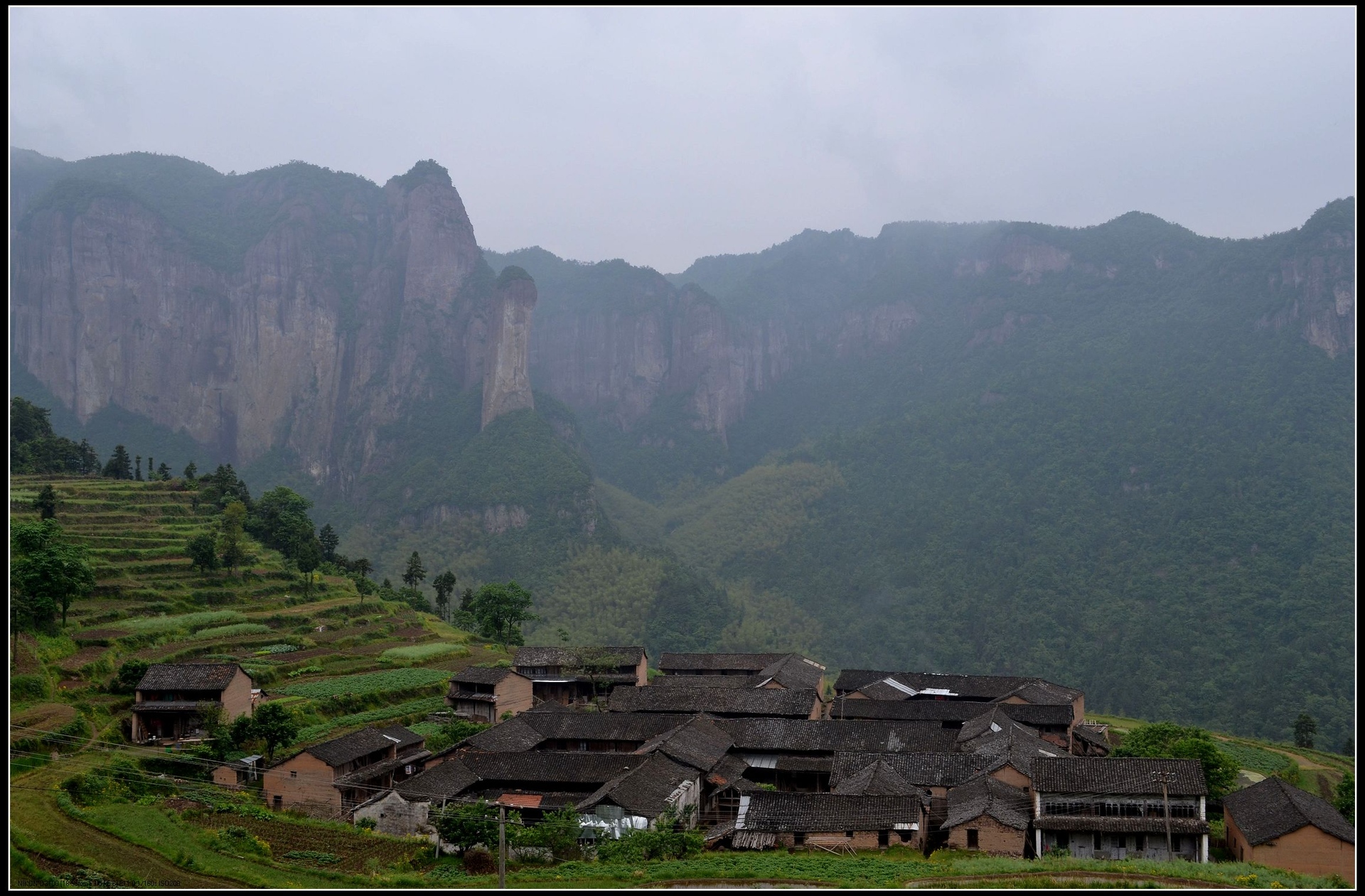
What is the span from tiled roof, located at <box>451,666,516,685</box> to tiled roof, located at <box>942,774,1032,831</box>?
24.1 m

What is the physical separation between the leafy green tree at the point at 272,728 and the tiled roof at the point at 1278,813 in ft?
108

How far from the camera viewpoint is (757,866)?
24.9m

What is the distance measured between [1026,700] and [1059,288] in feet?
397

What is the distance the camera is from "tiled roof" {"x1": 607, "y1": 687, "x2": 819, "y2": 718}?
45031mm

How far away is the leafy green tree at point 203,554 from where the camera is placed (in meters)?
50.8

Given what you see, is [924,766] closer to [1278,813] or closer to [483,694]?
[1278,813]

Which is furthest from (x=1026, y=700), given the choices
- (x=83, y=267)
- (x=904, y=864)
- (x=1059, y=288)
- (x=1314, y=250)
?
(x=83, y=267)

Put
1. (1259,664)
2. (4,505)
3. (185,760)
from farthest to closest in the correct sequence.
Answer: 1. (1259,664)
2. (185,760)
3. (4,505)

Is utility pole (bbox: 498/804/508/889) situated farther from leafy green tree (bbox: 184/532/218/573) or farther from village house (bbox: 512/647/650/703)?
leafy green tree (bbox: 184/532/218/573)

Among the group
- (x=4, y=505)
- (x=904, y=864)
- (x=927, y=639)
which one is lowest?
(x=927, y=639)

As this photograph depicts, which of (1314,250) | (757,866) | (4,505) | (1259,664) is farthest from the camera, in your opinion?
(1314,250)

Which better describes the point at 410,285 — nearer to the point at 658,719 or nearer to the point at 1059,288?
the point at 1059,288

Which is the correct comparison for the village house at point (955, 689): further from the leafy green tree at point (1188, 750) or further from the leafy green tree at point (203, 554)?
the leafy green tree at point (203, 554)

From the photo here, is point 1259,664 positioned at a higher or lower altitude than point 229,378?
lower
